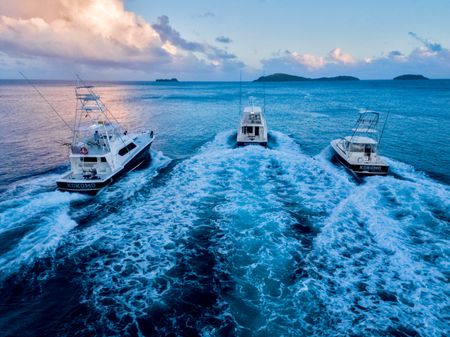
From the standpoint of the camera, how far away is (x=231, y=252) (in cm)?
1617

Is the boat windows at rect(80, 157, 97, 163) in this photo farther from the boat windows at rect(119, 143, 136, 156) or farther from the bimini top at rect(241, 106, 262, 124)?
the bimini top at rect(241, 106, 262, 124)

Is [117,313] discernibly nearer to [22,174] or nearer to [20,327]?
[20,327]

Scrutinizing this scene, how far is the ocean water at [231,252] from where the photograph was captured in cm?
1186

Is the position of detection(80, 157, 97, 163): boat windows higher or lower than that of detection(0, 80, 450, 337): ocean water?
higher

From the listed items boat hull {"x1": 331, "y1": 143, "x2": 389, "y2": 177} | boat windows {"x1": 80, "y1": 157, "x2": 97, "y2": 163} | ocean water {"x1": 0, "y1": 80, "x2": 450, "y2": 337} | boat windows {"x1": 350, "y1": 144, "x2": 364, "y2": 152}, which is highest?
boat windows {"x1": 350, "y1": 144, "x2": 364, "y2": 152}

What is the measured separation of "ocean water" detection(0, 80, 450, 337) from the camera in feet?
38.9

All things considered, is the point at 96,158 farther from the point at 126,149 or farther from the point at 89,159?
the point at 126,149

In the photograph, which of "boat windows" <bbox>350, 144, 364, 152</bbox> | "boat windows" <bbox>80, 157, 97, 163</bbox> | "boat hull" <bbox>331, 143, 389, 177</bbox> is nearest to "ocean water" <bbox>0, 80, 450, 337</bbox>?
"boat hull" <bbox>331, 143, 389, 177</bbox>

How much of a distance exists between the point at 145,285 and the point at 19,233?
35.9 feet

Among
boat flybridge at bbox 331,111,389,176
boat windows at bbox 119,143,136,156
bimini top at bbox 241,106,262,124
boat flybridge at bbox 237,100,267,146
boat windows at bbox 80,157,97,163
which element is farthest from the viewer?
bimini top at bbox 241,106,262,124

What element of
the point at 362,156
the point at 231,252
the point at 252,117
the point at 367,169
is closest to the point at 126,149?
the point at 252,117

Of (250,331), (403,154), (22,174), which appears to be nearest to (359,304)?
(250,331)

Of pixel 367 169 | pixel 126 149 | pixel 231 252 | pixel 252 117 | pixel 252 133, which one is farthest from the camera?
pixel 252 117

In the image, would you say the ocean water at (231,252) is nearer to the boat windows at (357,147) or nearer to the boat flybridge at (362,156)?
the boat flybridge at (362,156)
